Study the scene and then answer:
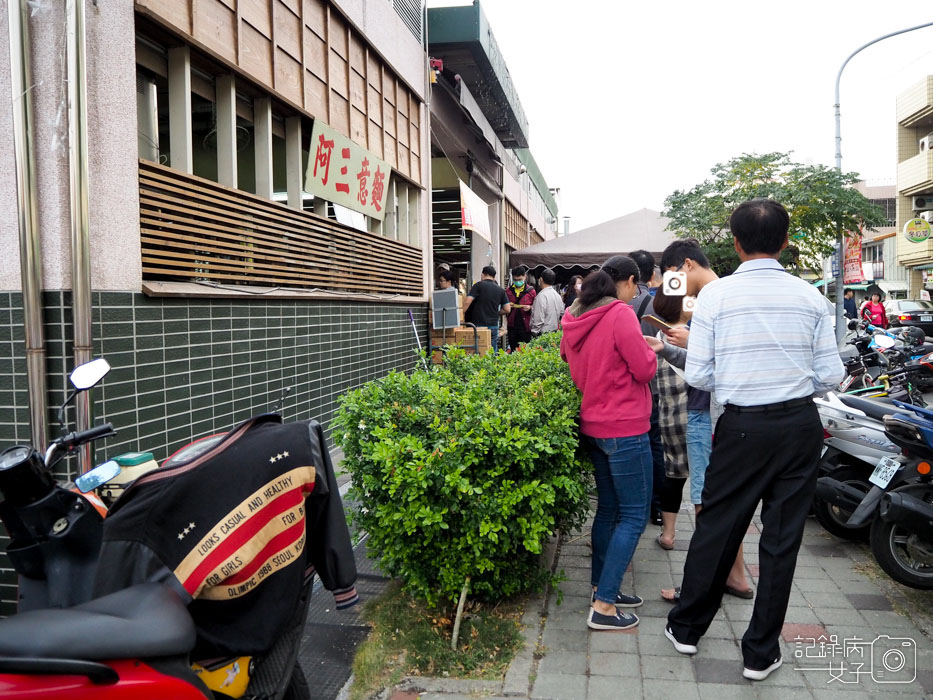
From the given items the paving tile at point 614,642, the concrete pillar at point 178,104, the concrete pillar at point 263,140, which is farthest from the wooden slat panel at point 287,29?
the paving tile at point 614,642

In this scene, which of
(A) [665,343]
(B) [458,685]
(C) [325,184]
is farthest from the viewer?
(C) [325,184]

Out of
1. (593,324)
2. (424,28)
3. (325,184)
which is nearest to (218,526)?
(593,324)

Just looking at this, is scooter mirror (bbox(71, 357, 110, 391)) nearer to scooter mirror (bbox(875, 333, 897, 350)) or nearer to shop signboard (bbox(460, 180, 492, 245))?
scooter mirror (bbox(875, 333, 897, 350))

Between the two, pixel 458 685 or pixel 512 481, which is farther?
pixel 512 481

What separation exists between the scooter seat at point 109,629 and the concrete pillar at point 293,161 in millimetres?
5530

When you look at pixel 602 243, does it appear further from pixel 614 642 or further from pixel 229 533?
pixel 229 533

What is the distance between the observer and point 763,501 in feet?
9.88

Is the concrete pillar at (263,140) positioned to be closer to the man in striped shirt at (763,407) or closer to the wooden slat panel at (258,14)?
the wooden slat panel at (258,14)

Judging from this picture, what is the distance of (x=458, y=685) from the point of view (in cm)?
305

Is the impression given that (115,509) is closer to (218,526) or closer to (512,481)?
(218,526)

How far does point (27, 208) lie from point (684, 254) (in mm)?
3571

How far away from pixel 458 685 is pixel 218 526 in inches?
64.4

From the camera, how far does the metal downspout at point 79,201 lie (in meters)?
3.60

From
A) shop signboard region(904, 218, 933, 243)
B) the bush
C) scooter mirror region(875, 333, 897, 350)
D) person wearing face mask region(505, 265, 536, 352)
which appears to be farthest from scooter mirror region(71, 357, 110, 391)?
shop signboard region(904, 218, 933, 243)
